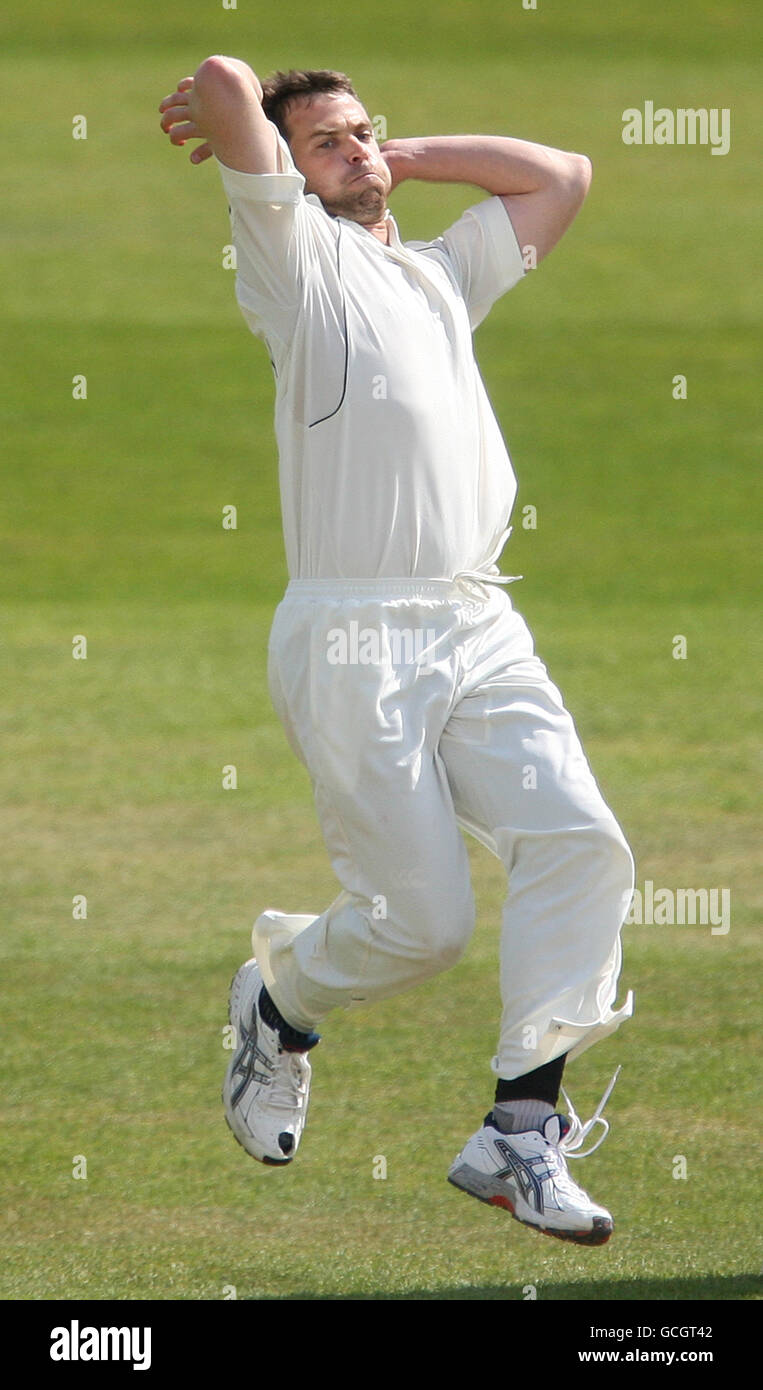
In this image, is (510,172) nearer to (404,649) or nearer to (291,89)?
(291,89)

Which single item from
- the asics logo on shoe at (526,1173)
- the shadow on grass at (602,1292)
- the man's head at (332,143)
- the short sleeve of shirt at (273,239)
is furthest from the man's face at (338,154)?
the shadow on grass at (602,1292)

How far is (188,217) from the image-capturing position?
20.3 m

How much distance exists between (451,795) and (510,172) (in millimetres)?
Answer: 1604

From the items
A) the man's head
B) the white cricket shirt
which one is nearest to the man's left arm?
the man's head

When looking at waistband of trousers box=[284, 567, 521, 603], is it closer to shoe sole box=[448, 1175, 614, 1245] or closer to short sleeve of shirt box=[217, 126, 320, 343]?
short sleeve of shirt box=[217, 126, 320, 343]

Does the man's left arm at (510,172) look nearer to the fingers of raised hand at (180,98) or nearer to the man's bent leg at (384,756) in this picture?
the fingers of raised hand at (180,98)

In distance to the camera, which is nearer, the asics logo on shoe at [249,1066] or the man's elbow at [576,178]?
the asics logo on shoe at [249,1066]

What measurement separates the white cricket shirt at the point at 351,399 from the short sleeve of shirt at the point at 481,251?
33cm

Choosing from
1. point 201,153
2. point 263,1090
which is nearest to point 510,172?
point 201,153

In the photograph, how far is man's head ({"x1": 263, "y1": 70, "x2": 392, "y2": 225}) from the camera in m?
4.50

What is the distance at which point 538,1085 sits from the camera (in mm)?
4219

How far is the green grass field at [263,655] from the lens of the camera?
4.66 meters

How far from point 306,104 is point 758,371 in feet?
42.1

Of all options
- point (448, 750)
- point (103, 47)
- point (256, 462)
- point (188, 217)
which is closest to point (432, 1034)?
point (448, 750)
